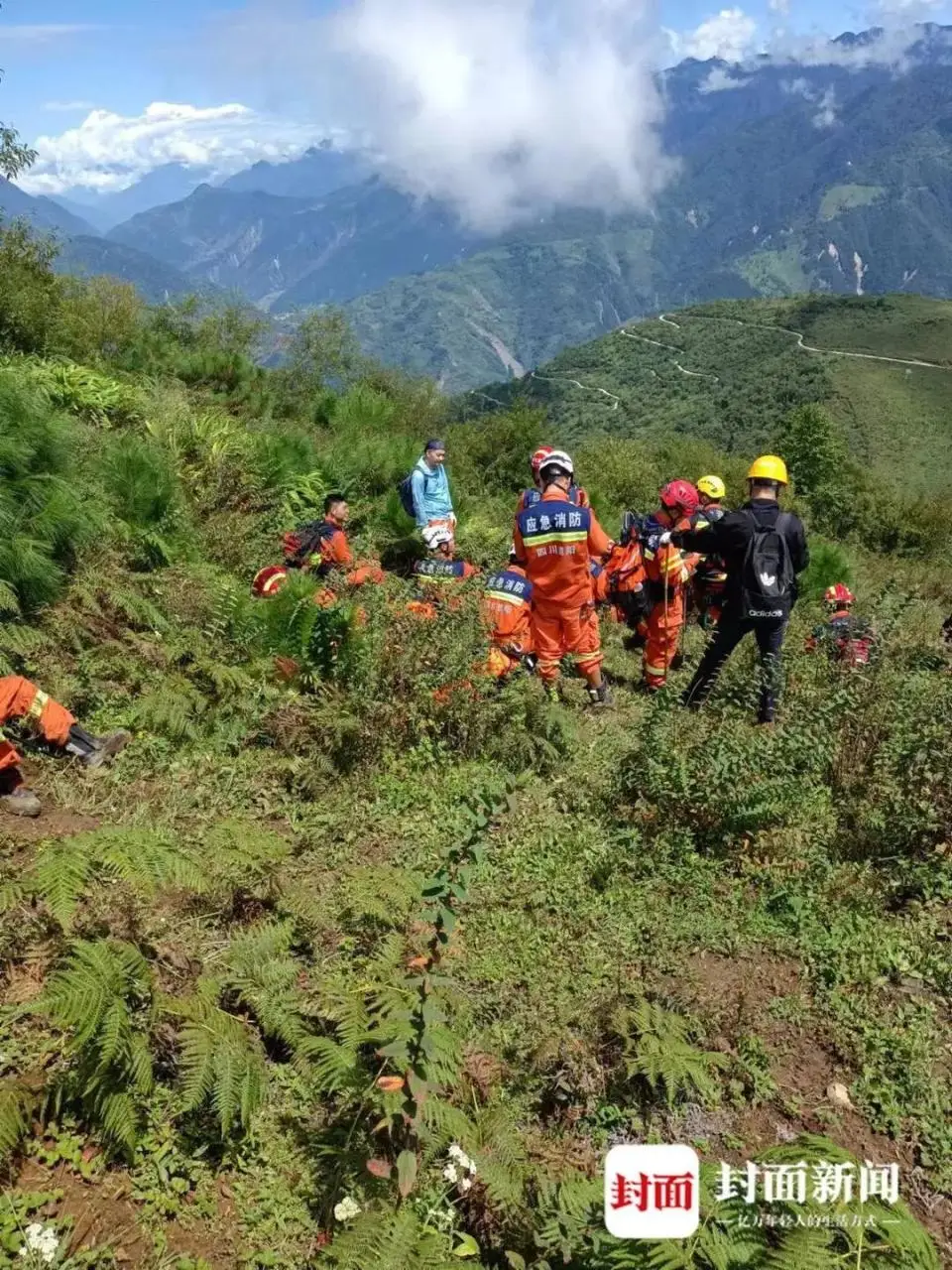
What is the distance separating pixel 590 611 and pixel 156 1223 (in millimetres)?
5173

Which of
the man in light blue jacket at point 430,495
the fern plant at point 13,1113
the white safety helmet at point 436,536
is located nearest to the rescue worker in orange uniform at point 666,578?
the white safety helmet at point 436,536

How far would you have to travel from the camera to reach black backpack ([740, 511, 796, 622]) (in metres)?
6.45

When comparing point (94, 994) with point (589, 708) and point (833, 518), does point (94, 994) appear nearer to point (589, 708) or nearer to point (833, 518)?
point (589, 708)

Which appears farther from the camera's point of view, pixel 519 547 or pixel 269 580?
pixel 269 580

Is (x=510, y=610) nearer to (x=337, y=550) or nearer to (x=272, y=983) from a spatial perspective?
(x=337, y=550)

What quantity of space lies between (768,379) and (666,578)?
120 metres

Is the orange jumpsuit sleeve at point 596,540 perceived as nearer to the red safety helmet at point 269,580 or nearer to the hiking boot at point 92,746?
the red safety helmet at point 269,580

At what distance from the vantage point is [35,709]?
202 inches

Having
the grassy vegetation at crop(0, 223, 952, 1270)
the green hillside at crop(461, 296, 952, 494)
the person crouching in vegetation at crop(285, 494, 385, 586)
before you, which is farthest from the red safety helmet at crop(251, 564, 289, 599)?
the green hillside at crop(461, 296, 952, 494)

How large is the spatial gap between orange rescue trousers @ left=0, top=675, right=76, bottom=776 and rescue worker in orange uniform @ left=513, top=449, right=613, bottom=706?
3484mm

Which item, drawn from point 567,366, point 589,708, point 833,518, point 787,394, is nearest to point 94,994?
point 589,708

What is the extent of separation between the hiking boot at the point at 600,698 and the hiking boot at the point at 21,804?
14.3ft

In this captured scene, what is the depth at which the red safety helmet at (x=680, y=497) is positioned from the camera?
733 cm

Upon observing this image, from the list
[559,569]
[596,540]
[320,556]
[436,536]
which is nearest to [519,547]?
[559,569]
